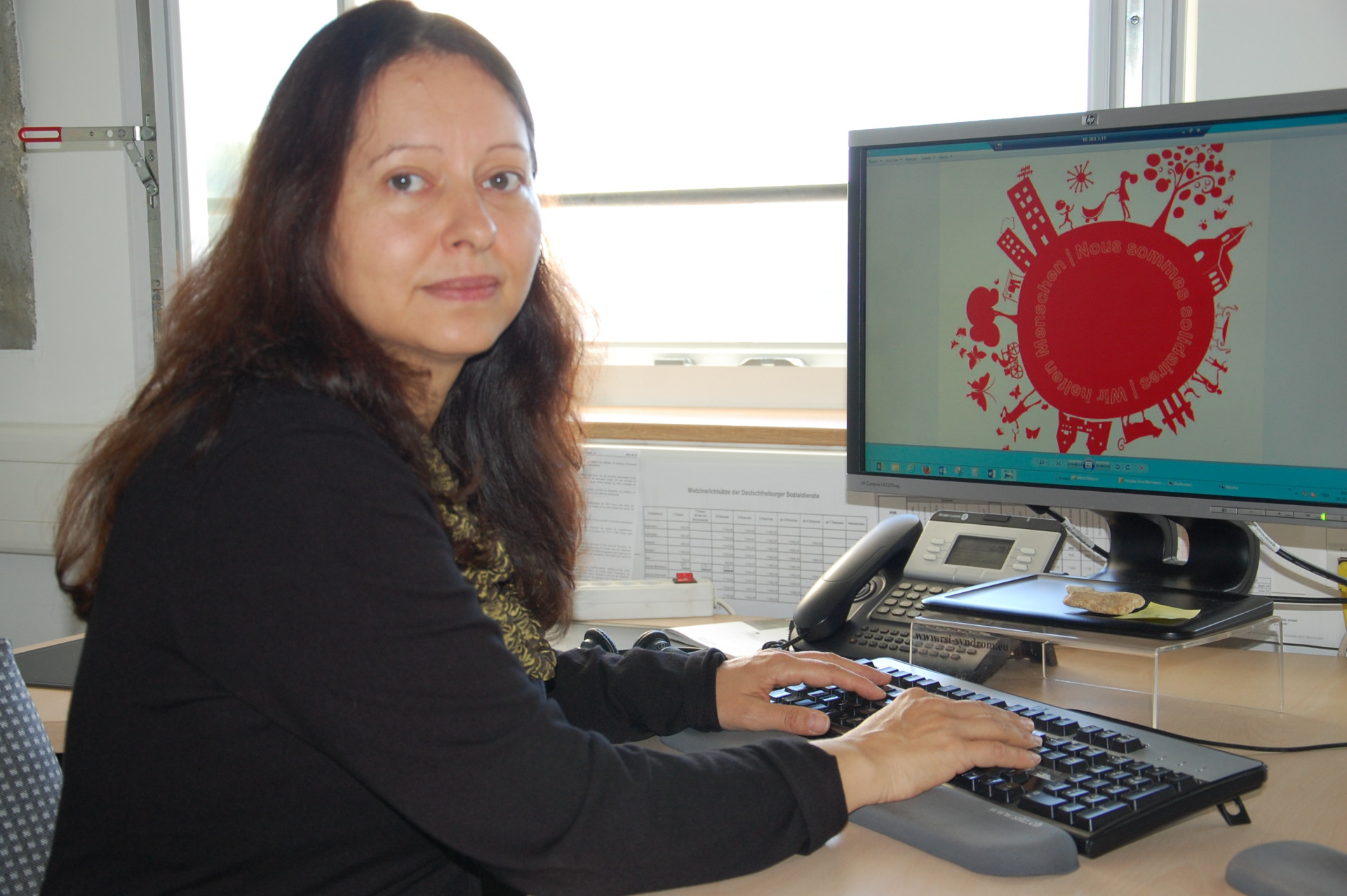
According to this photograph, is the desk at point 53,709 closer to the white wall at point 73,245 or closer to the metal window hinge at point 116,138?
the white wall at point 73,245

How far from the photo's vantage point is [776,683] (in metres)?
0.97

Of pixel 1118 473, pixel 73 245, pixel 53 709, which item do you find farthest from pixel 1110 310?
pixel 73 245

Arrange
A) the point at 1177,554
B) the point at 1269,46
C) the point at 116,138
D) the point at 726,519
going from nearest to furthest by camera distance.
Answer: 1. the point at 1177,554
2. the point at 1269,46
3. the point at 726,519
4. the point at 116,138

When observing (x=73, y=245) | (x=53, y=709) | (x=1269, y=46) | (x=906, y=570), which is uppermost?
(x=1269, y=46)

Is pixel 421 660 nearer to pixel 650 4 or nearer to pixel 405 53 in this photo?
pixel 405 53

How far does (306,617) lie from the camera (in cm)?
61

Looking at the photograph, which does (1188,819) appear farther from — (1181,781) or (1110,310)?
(1110,310)

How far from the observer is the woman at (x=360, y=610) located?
0.62m

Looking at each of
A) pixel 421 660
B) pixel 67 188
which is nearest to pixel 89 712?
pixel 421 660

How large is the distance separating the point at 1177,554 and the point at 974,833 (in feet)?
2.07

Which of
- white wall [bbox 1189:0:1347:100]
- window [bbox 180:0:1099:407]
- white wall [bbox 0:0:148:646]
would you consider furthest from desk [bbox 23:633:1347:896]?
white wall [bbox 0:0:148:646]

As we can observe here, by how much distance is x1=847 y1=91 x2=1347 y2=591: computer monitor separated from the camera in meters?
0.99

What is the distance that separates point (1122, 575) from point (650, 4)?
1.53 metres

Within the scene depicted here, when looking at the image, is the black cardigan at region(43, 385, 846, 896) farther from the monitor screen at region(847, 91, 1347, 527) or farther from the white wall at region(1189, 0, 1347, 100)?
the white wall at region(1189, 0, 1347, 100)
